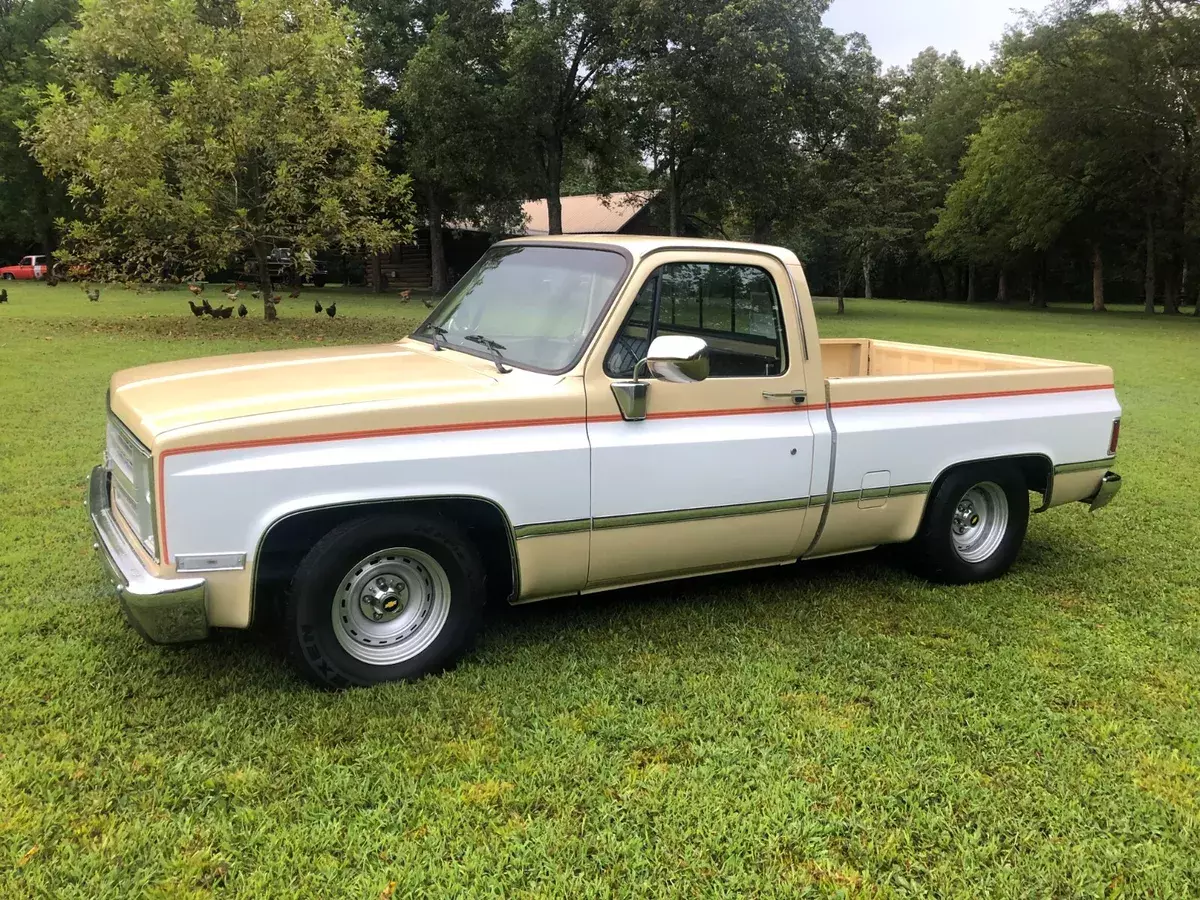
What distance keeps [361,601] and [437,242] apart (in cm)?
3505

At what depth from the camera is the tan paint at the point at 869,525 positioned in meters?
4.62

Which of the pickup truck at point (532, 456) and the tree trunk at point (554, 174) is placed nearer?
the pickup truck at point (532, 456)

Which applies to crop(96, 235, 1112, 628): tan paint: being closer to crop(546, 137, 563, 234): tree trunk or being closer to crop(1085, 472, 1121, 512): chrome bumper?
crop(1085, 472, 1121, 512): chrome bumper

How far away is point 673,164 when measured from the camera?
27.4 m

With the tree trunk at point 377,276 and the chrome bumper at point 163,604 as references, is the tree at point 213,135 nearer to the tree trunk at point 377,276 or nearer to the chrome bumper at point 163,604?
the chrome bumper at point 163,604

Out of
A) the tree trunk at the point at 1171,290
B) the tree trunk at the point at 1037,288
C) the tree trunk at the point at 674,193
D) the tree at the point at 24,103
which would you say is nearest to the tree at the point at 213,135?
the tree trunk at the point at 674,193

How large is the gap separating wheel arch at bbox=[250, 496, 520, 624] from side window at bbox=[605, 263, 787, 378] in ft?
3.23

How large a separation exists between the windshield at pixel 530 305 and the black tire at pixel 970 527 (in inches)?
87.3

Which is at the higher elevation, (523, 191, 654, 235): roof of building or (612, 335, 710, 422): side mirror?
(523, 191, 654, 235): roof of building

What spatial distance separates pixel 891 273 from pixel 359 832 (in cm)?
6033

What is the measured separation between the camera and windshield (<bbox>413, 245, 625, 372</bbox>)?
4078 millimetres

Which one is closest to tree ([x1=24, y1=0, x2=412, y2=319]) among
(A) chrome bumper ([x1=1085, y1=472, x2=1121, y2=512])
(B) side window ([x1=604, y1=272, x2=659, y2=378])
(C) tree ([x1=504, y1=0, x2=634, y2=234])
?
(C) tree ([x1=504, y1=0, x2=634, y2=234])

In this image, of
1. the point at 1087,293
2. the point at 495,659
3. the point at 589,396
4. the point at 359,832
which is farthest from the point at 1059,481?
the point at 1087,293

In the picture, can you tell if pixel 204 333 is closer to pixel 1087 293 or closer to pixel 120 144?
pixel 120 144
